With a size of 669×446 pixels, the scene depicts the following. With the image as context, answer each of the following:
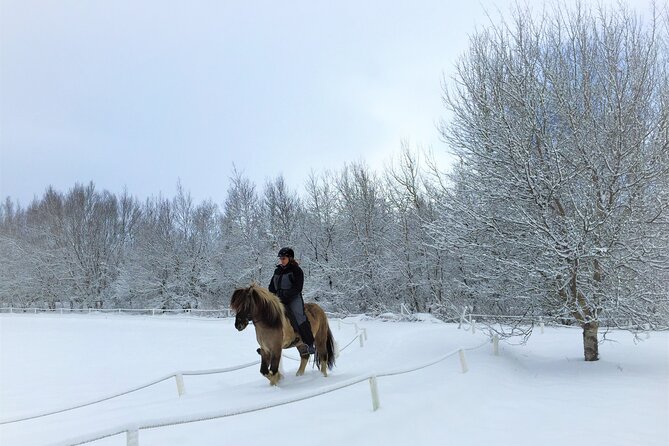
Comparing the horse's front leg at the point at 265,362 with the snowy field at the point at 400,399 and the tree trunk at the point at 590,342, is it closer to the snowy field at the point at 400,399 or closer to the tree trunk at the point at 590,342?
the snowy field at the point at 400,399

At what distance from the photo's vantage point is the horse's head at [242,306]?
6879 millimetres

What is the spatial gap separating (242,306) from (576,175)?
7.87 m

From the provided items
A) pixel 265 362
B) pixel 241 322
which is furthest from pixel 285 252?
pixel 265 362

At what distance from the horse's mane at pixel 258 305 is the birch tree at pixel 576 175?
5509 mm

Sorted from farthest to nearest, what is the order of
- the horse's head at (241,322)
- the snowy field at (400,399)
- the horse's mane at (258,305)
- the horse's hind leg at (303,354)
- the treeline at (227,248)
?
the treeline at (227,248) < the horse's hind leg at (303,354) < the horse's mane at (258,305) < the horse's head at (241,322) < the snowy field at (400,399)

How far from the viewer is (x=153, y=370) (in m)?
16.2

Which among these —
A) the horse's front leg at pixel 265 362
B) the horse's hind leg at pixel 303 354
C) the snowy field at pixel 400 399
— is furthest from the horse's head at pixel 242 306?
the horse's hind leg at pixel 303 354

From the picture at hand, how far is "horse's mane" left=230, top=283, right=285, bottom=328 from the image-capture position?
693 centimetres

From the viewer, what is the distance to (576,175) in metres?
9.78

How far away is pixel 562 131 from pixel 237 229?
31.7 metres

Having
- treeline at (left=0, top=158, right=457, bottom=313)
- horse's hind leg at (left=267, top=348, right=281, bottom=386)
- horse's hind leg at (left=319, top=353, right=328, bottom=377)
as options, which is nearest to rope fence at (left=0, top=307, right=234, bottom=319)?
treeline at (left=0, top=158, right=457, bottom=313)

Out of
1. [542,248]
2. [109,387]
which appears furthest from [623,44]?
[109,387]

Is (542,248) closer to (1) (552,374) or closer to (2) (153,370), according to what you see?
(1) (552,374)

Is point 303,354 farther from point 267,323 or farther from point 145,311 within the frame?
point 145,311
